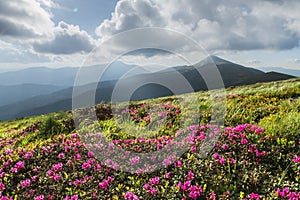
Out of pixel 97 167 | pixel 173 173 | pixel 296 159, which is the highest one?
pixel 296 159

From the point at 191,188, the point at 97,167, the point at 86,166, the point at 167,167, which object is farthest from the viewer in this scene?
the point at 86,166

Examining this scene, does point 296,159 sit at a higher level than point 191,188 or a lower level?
higher

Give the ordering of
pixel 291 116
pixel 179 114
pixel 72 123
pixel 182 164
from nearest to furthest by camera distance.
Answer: pixel 182 164 → pixel 291 116 → pixel 179 114 → pixel 72 123

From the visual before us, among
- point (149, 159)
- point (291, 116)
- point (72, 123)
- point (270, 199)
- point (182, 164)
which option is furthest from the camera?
point (72, 123)

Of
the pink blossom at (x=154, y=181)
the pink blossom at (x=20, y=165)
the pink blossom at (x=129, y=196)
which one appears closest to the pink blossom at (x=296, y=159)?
the pink blossom at (x=154, y=181)

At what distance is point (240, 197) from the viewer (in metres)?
6.21

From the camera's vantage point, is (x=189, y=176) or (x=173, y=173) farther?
(x=173, y=173)

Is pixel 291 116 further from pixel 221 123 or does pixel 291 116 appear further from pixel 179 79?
pixel 179 79

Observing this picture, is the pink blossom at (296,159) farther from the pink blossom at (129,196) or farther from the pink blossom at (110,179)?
the pink blossom at (110,179)

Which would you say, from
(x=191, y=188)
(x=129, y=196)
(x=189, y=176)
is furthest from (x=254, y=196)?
(x=129, y=196)

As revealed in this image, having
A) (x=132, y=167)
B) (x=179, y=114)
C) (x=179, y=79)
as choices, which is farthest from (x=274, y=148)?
(x=179, y=114)

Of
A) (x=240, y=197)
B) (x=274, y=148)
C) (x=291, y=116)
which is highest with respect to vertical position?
(x=291, y=116)

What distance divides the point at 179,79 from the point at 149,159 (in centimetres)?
444

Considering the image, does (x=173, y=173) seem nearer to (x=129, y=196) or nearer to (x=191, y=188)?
(x=191, y=188)
